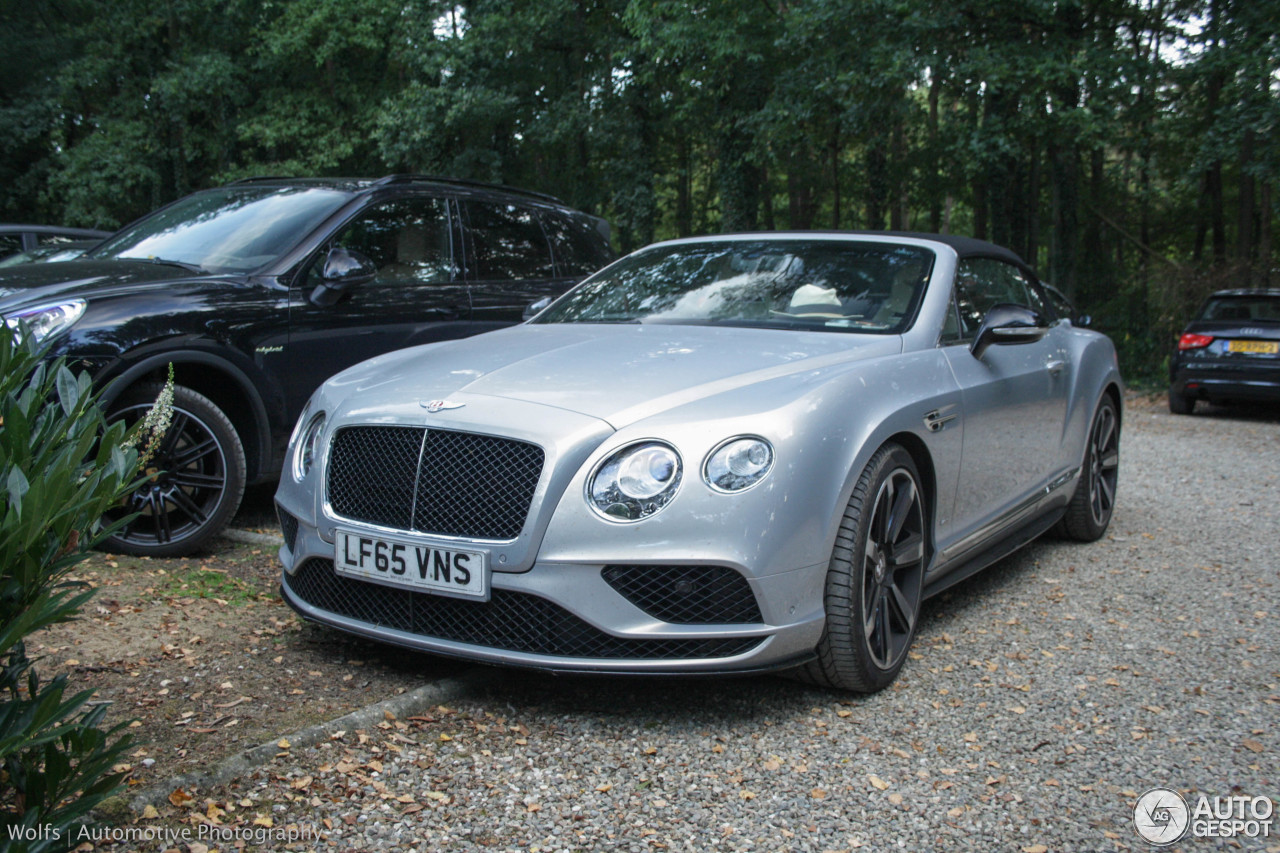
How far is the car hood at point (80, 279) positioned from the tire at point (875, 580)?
3397mm

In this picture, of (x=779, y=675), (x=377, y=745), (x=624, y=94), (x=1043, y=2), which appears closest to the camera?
(x=377, y=745)

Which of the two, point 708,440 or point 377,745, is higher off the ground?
point 708,440

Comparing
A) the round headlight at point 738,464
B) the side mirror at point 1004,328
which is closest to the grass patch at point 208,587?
the round headlight at point 738,464

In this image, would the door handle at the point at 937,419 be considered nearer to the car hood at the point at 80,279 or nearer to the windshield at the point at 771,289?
the windshield at the point at 771,289

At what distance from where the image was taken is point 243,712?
307 centimetres

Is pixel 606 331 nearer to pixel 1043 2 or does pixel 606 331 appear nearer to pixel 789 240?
pixel 789 240

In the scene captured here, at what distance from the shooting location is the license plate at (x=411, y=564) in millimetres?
3049

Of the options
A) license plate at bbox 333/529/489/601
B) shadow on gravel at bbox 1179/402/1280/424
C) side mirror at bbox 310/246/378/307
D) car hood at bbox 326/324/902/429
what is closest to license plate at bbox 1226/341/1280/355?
shadow on gravel at bbox 1179/402/1280/424

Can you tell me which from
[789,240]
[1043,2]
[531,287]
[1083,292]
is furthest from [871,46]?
[789,240]

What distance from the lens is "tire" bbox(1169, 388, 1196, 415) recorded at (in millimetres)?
13227

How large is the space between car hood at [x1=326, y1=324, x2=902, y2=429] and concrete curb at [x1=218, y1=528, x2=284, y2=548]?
1515mm

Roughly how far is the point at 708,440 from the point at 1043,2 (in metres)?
15.1

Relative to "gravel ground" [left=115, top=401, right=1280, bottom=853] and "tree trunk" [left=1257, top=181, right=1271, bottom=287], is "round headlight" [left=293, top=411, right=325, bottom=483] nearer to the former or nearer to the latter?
"gravel ground" [left=115, top=401, right=1280, bottom=853]

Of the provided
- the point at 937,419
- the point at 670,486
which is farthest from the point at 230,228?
the point at 937,419
